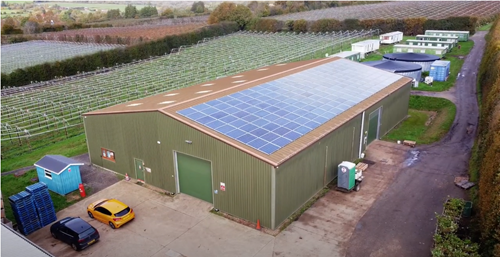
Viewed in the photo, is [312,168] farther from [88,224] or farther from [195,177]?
[88,224]

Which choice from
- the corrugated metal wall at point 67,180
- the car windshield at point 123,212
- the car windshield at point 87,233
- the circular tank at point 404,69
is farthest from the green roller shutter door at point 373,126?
the corrugated metal wall at point 67,180

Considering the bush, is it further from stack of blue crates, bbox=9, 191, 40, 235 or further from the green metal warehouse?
stack of blue crates, bbox=9, 191, 40, 235

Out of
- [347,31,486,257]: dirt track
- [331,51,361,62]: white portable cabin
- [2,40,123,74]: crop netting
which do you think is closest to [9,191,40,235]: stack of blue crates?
[347,31,486,257]: dirt track

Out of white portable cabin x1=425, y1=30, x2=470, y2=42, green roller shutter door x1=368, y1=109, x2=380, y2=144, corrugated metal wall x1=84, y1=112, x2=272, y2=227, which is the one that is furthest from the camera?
white portable cabin x1=425, y1=30, x2=470, y2=42

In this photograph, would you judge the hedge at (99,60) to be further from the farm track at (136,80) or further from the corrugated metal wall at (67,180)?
the corrugated metal wall at (67,180)

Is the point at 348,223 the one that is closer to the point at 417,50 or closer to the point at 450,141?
the point at 450,141

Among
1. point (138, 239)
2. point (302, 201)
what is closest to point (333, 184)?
point (302, 201)

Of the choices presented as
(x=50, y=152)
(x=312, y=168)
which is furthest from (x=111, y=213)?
(x=50, y=152)
